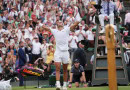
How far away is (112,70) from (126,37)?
1604 centimetres

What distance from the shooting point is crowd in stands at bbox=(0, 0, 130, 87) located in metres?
26.0

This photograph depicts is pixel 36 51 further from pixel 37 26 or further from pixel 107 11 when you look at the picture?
pixel 107 11

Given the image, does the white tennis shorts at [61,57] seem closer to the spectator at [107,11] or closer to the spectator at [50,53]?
the spectator at [107,11]

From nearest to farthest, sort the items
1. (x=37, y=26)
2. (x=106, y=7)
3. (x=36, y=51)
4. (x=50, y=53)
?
(x=106, y=7)
(x=50, y=53)
(x=36, y=51)
(x=37, y=26)

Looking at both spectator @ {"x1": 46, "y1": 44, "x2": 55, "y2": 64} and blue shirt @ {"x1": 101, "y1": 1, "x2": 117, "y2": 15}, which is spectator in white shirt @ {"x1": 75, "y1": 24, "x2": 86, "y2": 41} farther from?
blue shirt @ {"x1": 101, "y1": 1, "x2": 117, "y2": 15}

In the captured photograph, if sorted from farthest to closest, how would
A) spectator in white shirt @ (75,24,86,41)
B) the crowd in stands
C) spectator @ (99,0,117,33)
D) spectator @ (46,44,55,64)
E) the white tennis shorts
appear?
1. spectator in white shirt @ (75,24,86,41)
2. the crowd in stands
3. spectator @ (46,44,55,64)
4. spectator @ (99,0,117,33)
5. the white tennis shorts

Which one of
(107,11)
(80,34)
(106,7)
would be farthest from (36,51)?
(106,7)

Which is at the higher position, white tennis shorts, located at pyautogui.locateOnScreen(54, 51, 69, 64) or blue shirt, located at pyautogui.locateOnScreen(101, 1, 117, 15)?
blue shirt, located at pyautogui.locateOnScreen(101, 1, 117, 15)

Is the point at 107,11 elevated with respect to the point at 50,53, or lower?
elevated

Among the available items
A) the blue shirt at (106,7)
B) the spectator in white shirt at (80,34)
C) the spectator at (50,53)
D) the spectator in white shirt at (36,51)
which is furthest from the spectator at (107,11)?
the spectator in white shirt at (36,51)

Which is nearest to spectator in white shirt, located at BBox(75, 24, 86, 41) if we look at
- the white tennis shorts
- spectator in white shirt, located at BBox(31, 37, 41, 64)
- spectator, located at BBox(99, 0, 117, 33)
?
spectator in white shirt, located at BBox(31, 37, 41, 64)

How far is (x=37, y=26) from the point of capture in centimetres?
2938

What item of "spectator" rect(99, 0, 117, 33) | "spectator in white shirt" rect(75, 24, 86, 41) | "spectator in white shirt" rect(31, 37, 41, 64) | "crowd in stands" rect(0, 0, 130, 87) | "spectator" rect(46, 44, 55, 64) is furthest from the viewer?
"spectator in white shirt" rect(75, 24, 86, 41)

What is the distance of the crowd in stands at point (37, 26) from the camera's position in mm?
26016
